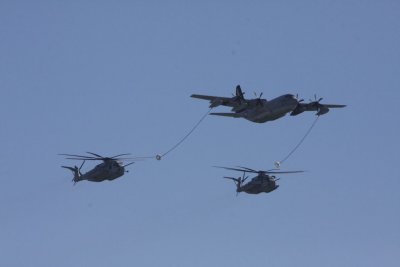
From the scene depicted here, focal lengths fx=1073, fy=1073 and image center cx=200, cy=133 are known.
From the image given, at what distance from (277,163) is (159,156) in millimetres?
14902

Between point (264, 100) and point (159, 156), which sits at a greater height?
point (264, 100)

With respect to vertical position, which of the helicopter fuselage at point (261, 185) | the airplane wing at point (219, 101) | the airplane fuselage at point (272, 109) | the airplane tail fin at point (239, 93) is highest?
the airplane tail fin at point (239, 93)

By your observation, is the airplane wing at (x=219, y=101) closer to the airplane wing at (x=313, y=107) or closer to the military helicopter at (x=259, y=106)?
the military helicopter at (x=259, y=106)

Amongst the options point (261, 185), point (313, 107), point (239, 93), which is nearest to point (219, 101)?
point (239, 93)

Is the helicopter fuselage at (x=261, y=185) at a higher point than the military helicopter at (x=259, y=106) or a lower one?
lower

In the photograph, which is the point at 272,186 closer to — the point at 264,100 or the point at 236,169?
the point at 236,169

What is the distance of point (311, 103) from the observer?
5310 inches

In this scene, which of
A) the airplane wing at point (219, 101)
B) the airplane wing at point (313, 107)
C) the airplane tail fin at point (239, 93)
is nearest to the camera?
the airplane wing at point (219, 101)

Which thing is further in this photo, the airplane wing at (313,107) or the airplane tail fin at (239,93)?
the airplane wing at (313,107)

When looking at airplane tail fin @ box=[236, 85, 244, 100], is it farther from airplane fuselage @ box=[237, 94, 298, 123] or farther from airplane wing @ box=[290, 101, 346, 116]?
airplane wing @ box=[290, 101, 346, 116]

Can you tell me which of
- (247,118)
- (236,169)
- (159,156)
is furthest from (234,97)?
(236,169)

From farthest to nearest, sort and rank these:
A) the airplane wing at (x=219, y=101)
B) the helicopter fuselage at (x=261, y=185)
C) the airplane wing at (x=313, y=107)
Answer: the helicopter fuselage at (x=261, y=185) → the airplane wing at (x=313, y=107) → the airplane wing at (x=219, y=101)

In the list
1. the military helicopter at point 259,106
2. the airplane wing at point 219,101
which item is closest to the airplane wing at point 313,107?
the military helicopter at point 259,106

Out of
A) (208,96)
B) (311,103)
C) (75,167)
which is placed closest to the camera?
(208,96)
